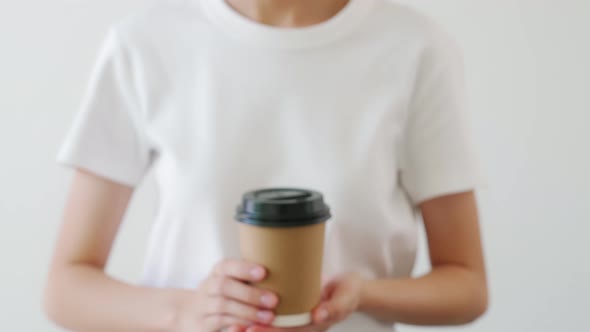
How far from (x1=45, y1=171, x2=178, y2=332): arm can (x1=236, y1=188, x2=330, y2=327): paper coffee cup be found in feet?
0.56

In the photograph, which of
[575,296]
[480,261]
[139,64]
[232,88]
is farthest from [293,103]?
[575,296]

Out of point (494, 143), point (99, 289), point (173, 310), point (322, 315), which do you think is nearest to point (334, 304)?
point (322, 315)

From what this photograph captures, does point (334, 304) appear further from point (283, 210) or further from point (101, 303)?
point (101, 303)

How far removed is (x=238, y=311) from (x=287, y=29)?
1.06 feet

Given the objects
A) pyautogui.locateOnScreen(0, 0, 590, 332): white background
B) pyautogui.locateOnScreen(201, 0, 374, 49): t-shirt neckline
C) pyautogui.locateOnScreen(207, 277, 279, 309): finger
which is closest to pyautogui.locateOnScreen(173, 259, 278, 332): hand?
pyautogui.locateOnScreen(207, 277, 279, 309): finger

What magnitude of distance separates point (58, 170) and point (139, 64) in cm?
75

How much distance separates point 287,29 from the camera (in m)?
0.81

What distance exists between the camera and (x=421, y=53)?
821 mm

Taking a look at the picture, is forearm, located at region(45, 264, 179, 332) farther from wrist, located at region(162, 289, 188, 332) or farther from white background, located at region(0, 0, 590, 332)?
white background, located at region(0, 0, 590, 332)

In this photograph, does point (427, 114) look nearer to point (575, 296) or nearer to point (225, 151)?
point (225, 151)

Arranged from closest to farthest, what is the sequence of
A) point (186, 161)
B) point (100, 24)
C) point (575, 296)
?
1. point (186, 161)
2. point (100, 24)
3. point (575, 296)

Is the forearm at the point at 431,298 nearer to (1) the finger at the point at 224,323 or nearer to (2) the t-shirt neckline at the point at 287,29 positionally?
(1) the finger at the point at 224,323

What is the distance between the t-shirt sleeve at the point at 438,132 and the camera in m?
0.82

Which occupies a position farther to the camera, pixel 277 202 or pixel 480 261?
pixel 480 261
